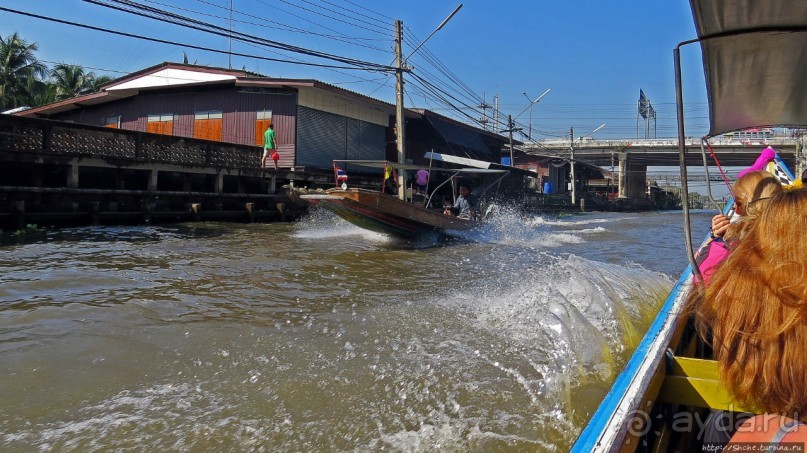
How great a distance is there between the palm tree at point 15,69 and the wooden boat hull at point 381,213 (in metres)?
27.6

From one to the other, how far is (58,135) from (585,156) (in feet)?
152

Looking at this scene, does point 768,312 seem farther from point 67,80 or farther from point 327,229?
point 67,80

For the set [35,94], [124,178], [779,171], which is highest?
[35,94]

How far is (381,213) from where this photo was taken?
32.6 ft

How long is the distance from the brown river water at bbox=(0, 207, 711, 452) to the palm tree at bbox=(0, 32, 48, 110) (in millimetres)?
28043

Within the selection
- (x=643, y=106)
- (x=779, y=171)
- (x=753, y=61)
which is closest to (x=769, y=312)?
(x=753, y=61)

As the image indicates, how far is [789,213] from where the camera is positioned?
1.19m

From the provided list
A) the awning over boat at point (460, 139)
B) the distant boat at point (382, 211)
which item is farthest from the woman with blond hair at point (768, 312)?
the awning over boat at point (460, 139)

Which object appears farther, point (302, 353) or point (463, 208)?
point (463, 208)

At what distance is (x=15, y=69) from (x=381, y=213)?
30071mm

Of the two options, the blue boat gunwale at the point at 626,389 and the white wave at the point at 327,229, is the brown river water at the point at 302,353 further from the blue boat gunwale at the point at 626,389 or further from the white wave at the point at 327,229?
the white wave at the point at 327,229

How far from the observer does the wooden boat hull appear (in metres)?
9.49

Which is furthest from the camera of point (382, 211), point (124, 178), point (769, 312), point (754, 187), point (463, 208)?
point (124, 178)

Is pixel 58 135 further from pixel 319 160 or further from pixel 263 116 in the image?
pixel 319 160
